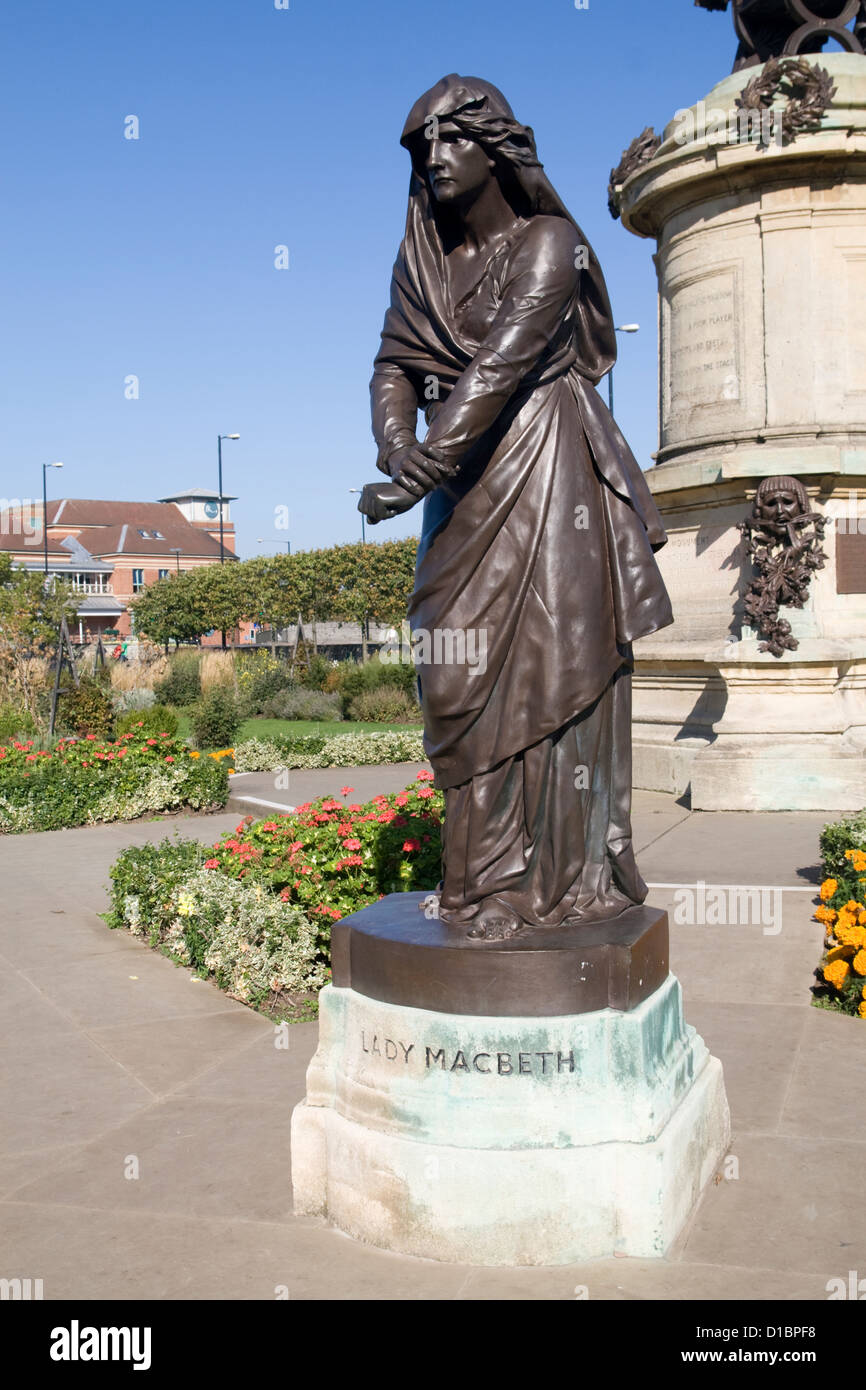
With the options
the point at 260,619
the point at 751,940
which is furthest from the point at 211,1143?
the point at 260,619

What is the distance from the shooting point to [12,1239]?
3527mm

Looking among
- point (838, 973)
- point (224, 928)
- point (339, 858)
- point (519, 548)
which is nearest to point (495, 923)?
point (519, 548)

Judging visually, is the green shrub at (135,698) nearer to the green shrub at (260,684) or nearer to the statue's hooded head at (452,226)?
the green shrub at (260,684)

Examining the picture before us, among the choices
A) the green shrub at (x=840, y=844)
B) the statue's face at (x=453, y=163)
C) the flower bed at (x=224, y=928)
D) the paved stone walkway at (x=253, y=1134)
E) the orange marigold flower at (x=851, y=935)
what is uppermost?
the statue's face at (x=453, y=163)

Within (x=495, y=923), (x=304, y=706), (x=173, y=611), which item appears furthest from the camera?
(x=173, y=611)

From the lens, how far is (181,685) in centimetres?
2759

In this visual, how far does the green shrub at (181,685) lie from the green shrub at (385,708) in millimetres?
5118

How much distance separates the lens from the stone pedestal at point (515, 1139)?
3225 millimetres

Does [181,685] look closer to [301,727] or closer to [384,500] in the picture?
[301,727]

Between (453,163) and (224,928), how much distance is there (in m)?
4.17

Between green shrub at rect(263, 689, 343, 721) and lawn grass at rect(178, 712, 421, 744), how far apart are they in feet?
0.57

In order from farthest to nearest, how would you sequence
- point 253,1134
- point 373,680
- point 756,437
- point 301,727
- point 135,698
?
point 135,698 < point 373,680 < point 301,727 < point 756,437 < point 253,1134

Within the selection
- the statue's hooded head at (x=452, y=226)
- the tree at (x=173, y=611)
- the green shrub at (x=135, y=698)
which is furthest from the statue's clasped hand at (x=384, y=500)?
the tree at (x=173, y=611)
